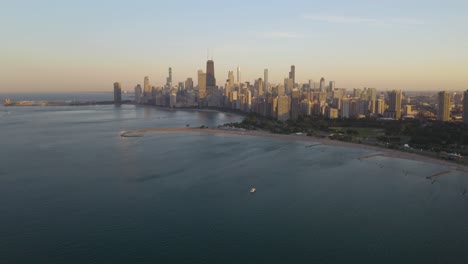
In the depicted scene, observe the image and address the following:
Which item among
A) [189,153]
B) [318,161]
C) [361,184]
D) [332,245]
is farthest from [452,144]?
[332,245]

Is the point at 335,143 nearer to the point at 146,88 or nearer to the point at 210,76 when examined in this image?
the point at 210,76

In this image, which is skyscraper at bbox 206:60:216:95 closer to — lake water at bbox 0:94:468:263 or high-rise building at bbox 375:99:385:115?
high-rise building at bbox 375:99:385:115

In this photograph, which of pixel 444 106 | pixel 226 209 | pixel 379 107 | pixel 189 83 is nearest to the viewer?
pixel 226 209

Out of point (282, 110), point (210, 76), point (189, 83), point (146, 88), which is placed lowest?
point (282, 110)

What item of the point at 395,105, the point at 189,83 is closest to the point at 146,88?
the point at 189,83

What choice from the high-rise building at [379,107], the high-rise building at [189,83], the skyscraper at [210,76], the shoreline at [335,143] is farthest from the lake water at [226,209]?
the high-rise building at [189,83]

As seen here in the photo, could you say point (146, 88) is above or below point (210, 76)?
below
